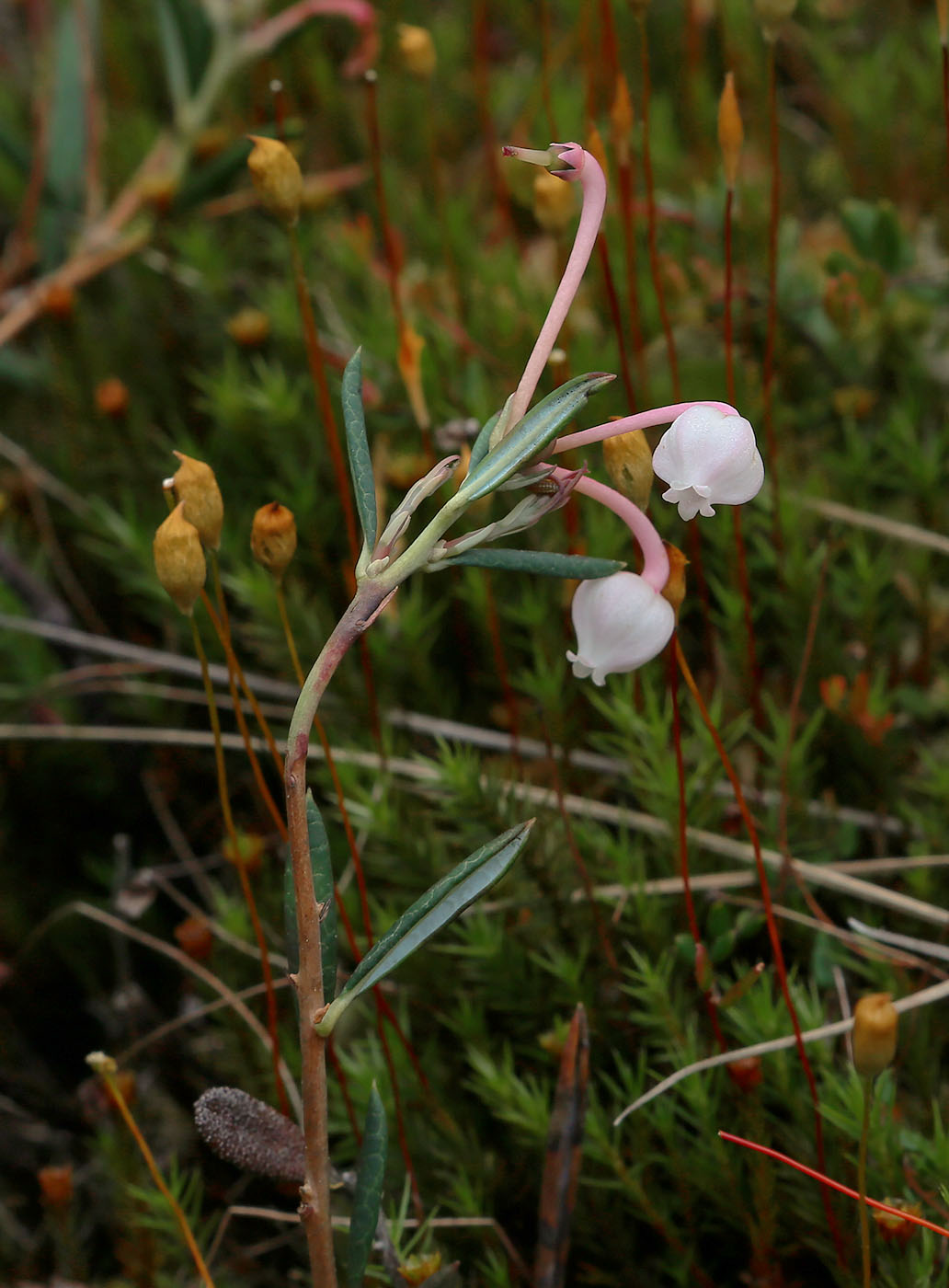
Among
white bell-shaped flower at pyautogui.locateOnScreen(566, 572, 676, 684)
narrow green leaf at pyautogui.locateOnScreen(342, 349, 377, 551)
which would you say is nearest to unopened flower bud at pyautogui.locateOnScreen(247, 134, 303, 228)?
narrow green leaf at pyautogui.locateOnScreen(342, 349, 377, 551)

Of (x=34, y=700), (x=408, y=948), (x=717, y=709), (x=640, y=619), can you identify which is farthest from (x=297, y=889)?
(x=34, y=700)

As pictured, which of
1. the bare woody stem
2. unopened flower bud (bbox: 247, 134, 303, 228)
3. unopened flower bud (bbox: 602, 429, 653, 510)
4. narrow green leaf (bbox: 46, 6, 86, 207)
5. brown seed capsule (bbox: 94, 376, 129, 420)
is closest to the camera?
the bare woody stem

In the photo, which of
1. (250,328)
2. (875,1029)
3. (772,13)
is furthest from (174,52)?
(875,1029)

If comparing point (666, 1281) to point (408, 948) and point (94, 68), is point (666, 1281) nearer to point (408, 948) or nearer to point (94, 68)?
point (408, 948)

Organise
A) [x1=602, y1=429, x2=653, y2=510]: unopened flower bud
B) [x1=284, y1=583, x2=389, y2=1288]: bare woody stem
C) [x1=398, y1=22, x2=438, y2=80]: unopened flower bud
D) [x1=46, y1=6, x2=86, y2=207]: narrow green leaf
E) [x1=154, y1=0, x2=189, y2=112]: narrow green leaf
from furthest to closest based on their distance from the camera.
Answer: [x1=46, y1=6, x2=86, y2=207]: narrow green leaf, [x1=154, y1=0, x2=189, y2=112]: narrow green leaf, [x1=398, y1=22, x2=438, y2=80]: unopened flower bud, [x1=602, y1=429, x2=653, y2=510]: unopened flower bud, [x1=284, y1=583, x2=389, y2=1288]: bare woody stem

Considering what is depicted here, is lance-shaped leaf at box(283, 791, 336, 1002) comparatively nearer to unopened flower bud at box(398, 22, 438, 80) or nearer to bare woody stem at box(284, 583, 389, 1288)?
bare woody stem at box(284, 583, 389, 1288)

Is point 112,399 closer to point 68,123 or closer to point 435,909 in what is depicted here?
point 68,123
